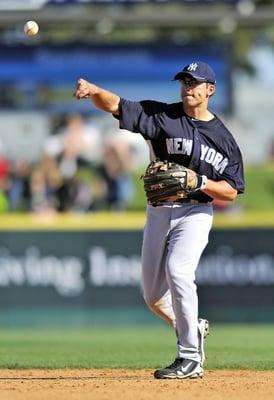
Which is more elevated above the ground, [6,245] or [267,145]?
[267,145]

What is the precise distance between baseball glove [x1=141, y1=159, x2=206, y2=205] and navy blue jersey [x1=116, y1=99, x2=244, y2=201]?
11cm

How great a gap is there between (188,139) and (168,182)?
1.08 feet

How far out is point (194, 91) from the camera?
6.73 meters

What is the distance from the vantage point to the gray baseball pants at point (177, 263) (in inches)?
262

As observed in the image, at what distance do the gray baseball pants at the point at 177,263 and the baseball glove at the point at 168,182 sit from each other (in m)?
0.11

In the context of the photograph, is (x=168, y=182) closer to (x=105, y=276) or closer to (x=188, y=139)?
(x=188, y=139)

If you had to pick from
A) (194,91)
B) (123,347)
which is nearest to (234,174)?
(194,91)

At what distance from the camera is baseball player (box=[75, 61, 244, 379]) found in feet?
21.9

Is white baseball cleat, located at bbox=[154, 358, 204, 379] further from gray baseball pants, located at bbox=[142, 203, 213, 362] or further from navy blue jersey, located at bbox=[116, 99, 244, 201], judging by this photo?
navy blue jersey, located at bbox=[116, 99, 244, 201]

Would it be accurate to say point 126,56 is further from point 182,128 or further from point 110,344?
point 182,128

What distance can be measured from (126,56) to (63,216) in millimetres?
2934

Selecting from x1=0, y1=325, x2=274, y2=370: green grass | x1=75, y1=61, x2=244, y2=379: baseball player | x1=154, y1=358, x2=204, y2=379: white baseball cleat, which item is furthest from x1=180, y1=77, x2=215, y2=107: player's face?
x1=0, y1=325, x2=274, y2=370: green grass

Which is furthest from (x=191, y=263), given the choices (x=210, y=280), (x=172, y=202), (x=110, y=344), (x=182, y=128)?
(x=210, y=280)

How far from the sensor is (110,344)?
10.8m
